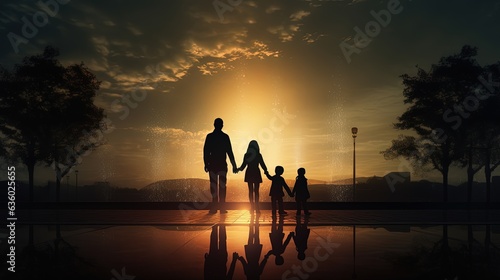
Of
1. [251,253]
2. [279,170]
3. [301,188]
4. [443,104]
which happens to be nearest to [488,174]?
[443,104]

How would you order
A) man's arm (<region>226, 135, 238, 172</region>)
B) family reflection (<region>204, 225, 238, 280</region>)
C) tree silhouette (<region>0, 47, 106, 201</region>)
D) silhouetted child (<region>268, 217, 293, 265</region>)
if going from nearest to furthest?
1. family reflection (<region>204, 225, 238, 280</region>)
2. silhouetted child (<region>268, 217, 293, 265</region>)
3. man's arm (<region>226, 135, 238, 172</region>)
4. tree silhouette (<region>0, 47, 106, 201</region>)

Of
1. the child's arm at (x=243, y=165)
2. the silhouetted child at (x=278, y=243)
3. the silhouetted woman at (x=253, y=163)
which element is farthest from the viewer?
the silhouetted woman at (x=253, y=163)

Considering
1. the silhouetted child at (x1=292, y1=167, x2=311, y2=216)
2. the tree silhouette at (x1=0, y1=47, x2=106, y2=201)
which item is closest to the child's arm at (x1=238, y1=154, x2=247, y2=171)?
the silhouetted child at (x1=292, y1=167, x2=311, y2=216)

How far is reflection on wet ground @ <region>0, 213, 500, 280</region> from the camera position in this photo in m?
5.07

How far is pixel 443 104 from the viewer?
123 feet

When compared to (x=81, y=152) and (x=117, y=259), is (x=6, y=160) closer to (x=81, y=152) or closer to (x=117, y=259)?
(x=81, y=152)

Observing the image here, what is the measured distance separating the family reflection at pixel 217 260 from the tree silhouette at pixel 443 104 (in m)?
33.0

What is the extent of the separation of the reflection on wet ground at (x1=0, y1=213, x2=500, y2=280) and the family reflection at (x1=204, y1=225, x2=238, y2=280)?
12 millimetres

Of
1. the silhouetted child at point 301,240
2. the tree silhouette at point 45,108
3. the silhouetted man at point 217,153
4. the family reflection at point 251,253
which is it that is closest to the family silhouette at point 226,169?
the silhouetted man at point 217,153

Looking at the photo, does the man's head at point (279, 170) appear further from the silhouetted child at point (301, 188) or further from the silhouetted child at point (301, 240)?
the silhouetted child at point (301, 240)

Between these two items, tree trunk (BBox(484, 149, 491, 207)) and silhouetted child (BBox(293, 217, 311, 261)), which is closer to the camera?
silhouetted child (BBox(293, 217, 311, 261))

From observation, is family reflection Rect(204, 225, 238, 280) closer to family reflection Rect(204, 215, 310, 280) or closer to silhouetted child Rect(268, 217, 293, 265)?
family reflection Rect(204, 215, 310, 280)

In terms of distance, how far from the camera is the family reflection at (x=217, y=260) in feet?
16.3

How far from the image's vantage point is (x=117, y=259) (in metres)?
6.00
